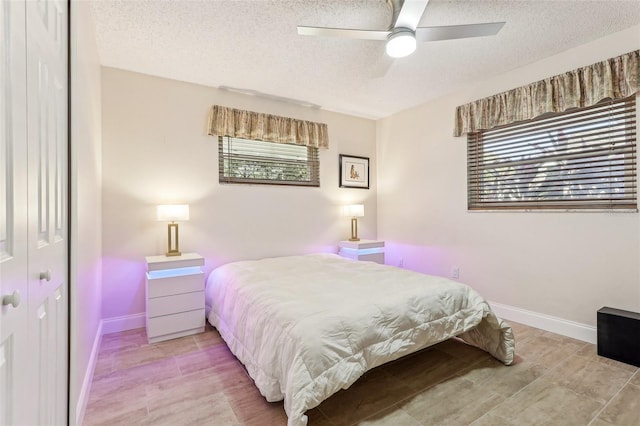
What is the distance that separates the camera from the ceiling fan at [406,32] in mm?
1940

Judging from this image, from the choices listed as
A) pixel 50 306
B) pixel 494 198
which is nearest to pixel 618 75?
pixel 494 198

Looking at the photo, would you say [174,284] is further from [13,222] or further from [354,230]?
[354,230]

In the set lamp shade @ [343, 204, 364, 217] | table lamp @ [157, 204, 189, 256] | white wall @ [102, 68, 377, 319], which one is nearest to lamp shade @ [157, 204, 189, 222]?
table lamp @ [157, 204, 189, 256]

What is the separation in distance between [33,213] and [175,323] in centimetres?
197

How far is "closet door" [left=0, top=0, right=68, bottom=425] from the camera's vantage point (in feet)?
2.61

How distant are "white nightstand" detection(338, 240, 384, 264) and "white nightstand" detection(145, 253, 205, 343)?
198 centimetres

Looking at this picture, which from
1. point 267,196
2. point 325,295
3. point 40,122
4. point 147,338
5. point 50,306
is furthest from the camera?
point 267,196

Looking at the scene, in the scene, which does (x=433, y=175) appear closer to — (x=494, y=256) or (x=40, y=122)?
(x=494, y=256)

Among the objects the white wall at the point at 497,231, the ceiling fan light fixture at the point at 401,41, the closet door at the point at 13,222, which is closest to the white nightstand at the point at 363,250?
the white wall at the point at 497,231

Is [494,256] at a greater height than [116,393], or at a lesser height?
greater

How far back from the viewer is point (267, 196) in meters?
3.69

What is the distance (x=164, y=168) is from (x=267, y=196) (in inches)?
46.3

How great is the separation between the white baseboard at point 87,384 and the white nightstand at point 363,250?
111 inches

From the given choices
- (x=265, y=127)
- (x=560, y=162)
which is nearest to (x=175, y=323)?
(x=265, y=127)
